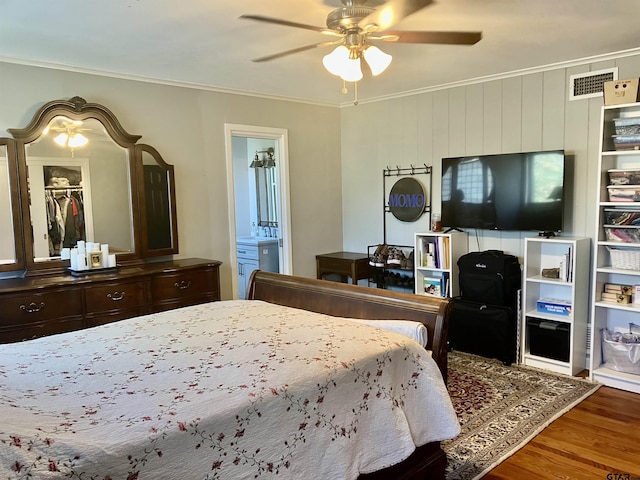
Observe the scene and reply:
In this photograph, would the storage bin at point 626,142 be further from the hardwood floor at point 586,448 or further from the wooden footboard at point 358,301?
the wooden footboard at point 358,301

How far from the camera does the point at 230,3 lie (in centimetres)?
255

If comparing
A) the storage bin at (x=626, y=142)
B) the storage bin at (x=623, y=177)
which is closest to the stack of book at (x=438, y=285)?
the storage bin at (x=623, y=177)

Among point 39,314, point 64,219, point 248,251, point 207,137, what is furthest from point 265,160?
point 39,314

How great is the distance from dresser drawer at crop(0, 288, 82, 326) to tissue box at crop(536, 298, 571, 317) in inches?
137

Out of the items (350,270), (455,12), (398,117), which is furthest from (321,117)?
(455,12)

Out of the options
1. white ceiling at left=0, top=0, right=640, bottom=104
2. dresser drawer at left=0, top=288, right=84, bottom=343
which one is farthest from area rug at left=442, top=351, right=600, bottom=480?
dresser drawer at left=0, top=288, right=84, bottom=343

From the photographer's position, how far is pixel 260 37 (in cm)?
311

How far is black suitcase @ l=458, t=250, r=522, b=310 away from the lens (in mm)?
4000

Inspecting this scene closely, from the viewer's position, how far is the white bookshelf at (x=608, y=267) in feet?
11.5

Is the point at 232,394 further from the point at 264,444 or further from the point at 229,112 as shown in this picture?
the point at 229,112

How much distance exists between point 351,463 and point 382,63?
75.2 inches

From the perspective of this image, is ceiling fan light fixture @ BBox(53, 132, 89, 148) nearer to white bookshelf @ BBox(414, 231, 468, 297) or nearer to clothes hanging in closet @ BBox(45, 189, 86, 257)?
clothes hanging in closet @ BBox(45, 189, 86, 257)

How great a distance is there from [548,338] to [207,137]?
3.38 meters

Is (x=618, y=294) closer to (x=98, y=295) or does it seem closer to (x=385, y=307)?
(x=385, y=307)
